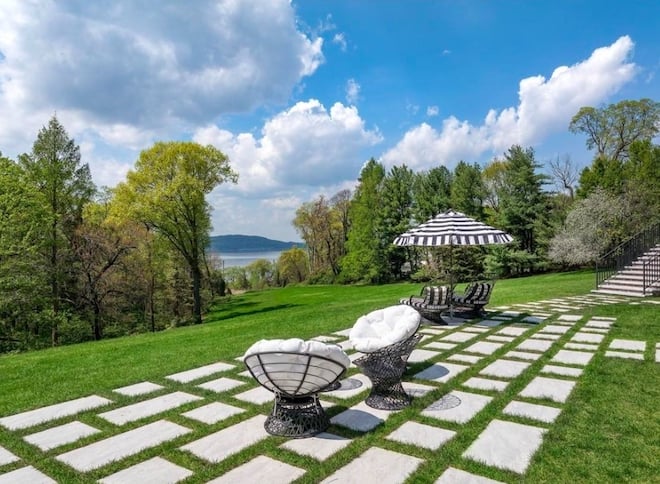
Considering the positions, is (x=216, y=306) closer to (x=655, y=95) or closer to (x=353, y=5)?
(x=353, y=5)

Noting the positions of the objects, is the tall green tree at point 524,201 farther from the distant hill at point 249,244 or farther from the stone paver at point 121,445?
the distant hill at point 249,244

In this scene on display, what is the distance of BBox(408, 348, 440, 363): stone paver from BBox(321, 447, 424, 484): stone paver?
2500 millimetres

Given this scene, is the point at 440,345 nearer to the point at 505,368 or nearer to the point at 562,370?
the point at 505,368

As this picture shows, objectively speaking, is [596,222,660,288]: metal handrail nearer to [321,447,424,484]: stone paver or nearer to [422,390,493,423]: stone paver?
[422,390,493,423]: stone paver

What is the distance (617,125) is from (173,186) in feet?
92.4

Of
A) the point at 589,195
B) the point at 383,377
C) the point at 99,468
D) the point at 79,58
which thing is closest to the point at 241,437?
the point at 99,468

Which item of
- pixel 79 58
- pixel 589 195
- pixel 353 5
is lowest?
pixel 589 195

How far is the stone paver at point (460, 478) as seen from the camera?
7.82 ft

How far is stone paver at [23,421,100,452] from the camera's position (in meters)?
3.04

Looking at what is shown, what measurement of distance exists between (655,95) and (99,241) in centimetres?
3180

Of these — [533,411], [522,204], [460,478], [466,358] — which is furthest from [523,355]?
[522,204]

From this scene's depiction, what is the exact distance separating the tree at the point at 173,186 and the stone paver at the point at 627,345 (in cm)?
1439

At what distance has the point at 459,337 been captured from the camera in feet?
21.1

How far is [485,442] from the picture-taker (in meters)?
2.89
